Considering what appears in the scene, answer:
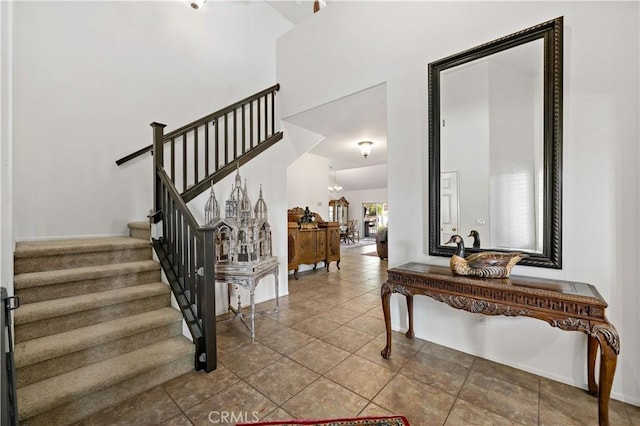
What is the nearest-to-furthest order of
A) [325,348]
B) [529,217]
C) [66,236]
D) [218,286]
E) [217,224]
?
[529,217]
[325,348]
[217,224]
[66,236]
[218,286]

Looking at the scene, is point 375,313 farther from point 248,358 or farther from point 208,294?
point 208,294

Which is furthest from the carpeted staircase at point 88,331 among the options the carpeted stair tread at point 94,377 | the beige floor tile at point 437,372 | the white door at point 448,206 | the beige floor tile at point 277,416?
the white door at point 448,206

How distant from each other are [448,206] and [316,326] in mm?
1828

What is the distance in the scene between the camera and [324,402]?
1.76 m

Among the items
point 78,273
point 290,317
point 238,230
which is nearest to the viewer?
point 78,273

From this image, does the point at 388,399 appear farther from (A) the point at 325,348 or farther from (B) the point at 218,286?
(B) the point at 218,286

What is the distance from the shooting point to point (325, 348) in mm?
2463

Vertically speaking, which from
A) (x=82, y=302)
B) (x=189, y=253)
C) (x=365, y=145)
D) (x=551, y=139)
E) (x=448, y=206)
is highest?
(x=365, y=145)

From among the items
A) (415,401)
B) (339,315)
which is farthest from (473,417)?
(339,315)

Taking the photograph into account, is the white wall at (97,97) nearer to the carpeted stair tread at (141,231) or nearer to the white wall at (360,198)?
the carpeted stair tread at (141,231)

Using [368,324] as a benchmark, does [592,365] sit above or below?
above

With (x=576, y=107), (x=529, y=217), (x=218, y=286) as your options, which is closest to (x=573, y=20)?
(x=576, y=107)

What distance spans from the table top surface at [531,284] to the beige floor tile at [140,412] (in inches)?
72.9

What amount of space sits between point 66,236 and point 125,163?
1.06m
